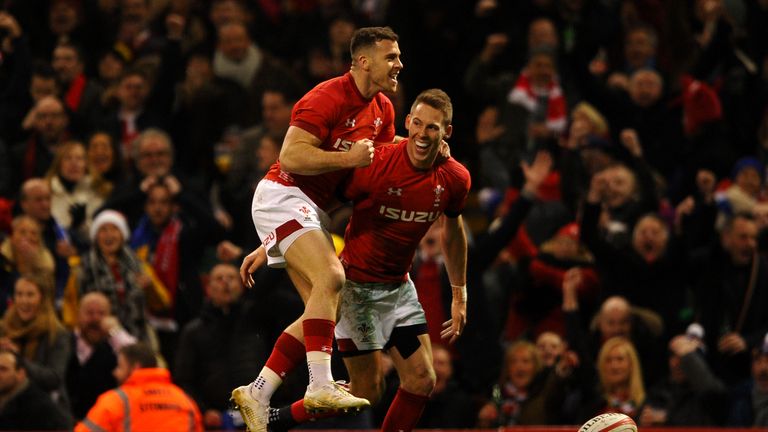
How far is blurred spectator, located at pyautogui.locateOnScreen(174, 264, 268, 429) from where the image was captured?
12953 mm

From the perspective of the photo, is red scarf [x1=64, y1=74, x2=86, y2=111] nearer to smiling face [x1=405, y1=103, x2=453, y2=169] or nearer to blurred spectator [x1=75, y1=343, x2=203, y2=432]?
blurred spectator [x1=75, y1=343, x2=203, y2=432]

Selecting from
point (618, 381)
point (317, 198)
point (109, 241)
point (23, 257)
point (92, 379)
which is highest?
point (317, 198)

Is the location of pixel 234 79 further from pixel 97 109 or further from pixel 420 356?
pixel 420 356

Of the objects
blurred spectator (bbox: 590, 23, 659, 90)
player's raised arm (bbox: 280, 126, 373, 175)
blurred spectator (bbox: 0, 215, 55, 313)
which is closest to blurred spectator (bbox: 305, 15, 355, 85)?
blurred spectator (bbox: 590, 23, 659, 90)

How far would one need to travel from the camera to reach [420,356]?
32.7ft

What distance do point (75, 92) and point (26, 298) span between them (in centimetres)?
377

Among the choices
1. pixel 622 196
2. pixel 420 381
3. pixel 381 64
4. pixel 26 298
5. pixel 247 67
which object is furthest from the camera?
pixel 247 67

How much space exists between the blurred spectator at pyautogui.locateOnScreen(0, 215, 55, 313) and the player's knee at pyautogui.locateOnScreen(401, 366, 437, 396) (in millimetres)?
4493

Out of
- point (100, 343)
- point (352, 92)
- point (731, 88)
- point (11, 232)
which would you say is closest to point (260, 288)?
point (100, 343)

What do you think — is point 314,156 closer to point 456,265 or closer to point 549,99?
point 456,265

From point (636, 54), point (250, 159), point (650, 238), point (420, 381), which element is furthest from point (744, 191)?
point (420, 381)

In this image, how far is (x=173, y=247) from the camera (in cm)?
1412

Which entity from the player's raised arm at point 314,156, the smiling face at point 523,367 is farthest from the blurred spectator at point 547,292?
the player's raised arm at point 314,156

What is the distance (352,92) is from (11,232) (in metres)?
5.25
